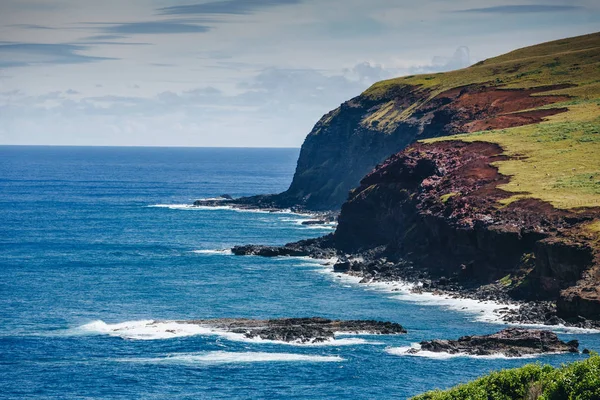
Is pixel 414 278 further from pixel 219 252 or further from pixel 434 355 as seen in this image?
pixel 434 355

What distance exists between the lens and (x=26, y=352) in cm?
9831

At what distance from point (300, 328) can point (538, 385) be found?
→ 49.3m

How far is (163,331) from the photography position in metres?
107

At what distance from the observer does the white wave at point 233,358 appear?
3757 inches

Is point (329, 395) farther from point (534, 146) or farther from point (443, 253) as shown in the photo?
point (534, 146)

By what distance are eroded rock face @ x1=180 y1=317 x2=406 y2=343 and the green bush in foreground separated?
4237cm

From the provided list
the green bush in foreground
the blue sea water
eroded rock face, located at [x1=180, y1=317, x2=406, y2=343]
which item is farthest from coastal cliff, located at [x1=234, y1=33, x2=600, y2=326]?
the green bush in foreground

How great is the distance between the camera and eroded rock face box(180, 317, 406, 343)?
4109 inches

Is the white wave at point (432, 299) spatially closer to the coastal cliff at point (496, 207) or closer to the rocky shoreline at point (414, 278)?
the rocky shoreline at point (414, 278)

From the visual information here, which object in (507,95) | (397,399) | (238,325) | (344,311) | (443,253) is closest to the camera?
(397,399)

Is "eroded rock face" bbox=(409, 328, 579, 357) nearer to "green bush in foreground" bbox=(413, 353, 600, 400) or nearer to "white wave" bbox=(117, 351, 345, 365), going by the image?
"white wave" bbox=(117, 351, 345, 365)

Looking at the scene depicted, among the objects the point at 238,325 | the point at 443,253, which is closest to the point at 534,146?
the point at 443,253

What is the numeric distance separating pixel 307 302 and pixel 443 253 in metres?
26.6

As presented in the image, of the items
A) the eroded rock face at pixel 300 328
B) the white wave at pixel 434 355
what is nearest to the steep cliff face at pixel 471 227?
the white wave at pixel 434 355
